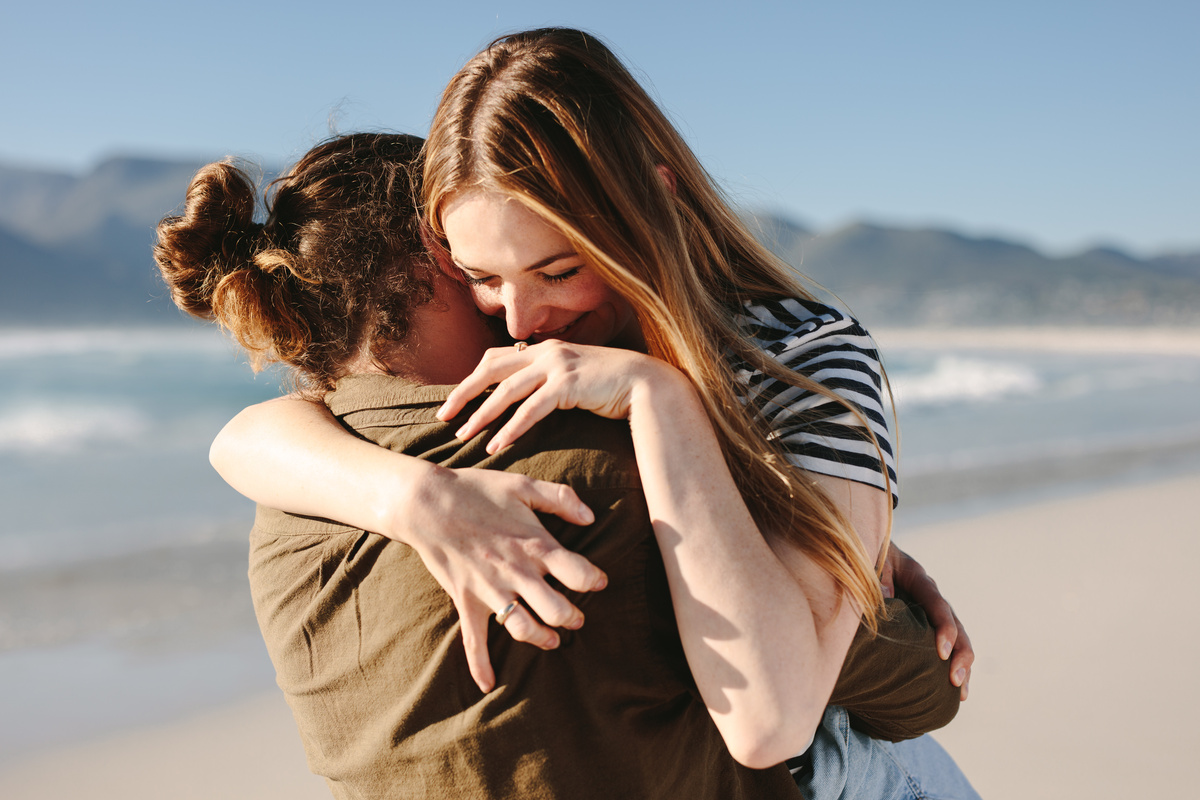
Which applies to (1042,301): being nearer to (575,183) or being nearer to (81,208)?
(575,183)

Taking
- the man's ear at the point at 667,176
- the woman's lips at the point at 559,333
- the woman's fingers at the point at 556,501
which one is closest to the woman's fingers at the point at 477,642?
the woman's fingers at the point at 556,501

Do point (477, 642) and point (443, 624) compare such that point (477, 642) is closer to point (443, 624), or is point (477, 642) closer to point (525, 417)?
point (443, 624)

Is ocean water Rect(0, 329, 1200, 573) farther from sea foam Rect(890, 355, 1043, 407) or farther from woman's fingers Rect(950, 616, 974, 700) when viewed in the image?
woman's fingers Rect(950, 616, 974, 700)

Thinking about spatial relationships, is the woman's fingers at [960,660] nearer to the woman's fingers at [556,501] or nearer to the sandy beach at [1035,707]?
the woman's fingers at [556,501]

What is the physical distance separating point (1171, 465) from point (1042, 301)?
32429 mm

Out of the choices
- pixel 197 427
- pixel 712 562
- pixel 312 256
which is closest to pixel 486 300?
pixel 312 256

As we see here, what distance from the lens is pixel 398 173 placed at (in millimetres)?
1578

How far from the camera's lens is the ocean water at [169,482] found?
12.9ft

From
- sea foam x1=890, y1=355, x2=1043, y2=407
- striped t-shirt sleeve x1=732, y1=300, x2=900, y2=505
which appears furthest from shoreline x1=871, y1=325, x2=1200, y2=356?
striped t-shirt sleeve x1=732, y1=300, x2=900, y2=505

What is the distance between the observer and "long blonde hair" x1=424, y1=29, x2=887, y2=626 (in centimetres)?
118

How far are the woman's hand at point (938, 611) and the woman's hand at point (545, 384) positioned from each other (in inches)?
24.1

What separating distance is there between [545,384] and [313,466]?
1.19 ft

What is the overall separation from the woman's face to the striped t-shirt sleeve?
0.30 meters

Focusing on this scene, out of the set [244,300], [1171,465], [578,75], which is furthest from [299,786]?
[1171,465]
